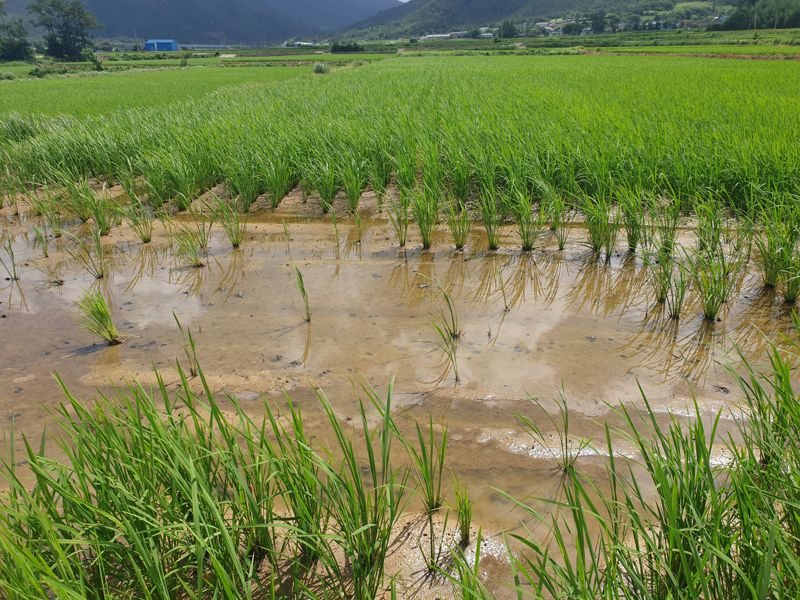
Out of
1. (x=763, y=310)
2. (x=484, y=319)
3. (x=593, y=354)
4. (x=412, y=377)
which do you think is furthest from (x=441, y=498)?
(x=763, y=310)

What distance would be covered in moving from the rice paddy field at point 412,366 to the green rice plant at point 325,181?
33 millimetres

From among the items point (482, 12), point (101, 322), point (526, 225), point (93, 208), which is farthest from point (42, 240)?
point (482, 12)

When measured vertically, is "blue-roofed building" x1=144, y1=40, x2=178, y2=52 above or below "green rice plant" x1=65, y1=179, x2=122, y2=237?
above

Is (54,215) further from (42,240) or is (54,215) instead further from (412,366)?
(412,366)

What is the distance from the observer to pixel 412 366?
2660 millimetres

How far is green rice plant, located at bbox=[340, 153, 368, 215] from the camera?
16.1 ft

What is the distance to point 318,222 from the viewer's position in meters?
5.02

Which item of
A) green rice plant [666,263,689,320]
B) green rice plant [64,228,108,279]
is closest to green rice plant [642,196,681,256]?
green rice plant [666,263,689,320]

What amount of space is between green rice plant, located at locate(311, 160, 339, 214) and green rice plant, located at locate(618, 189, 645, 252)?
2475 mm

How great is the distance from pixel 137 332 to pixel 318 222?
221 centimetres

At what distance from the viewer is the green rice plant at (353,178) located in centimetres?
489

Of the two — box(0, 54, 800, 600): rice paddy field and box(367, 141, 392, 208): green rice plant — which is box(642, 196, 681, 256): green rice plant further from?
box(367, 141, 392, 208): green rice plant

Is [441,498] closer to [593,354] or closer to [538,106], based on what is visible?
[593,354]

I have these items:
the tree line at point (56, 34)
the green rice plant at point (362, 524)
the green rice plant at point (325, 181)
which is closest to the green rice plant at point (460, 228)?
the green rice plant at point (325, 181)
